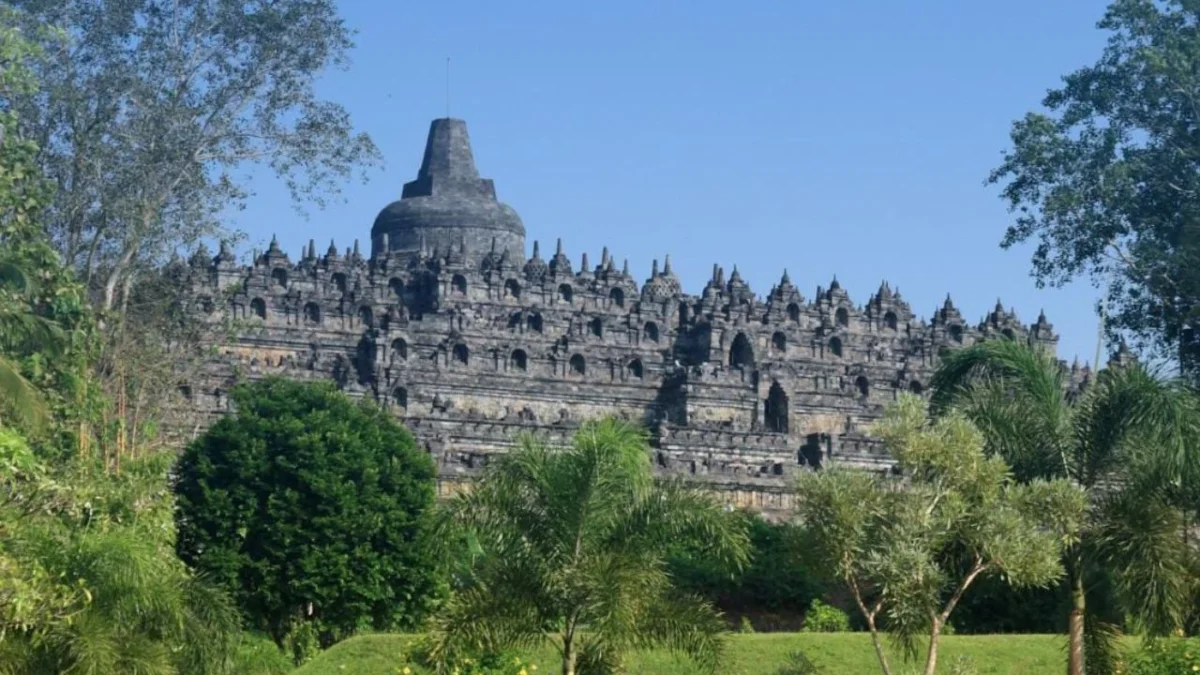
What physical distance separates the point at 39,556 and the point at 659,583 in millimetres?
7253

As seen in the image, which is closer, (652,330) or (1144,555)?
(1144,555)

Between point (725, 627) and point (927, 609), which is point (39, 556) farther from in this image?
point (927, 609)

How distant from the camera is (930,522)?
26.2 metres

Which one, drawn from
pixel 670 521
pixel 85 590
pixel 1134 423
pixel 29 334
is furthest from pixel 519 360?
pixel 85 590

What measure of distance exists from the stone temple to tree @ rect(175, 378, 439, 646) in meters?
18.0

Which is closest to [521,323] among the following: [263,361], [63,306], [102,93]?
[263,361]

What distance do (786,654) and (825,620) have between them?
26.8 feet

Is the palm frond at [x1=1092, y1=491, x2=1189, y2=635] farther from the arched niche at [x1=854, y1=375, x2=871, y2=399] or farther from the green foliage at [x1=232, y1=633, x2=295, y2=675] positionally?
the arched niche at [x1=854, y1=375, x2=871, y2=399]

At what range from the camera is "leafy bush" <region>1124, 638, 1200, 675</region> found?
1116 inches

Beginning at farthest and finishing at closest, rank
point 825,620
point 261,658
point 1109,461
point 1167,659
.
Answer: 1. point 825,620
2. point 261,658
3. point 1167,659
4. point 1109,461

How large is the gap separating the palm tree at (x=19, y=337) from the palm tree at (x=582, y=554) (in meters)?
5.74

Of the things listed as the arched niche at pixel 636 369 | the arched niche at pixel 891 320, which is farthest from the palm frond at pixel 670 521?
the arched niche at pixel 891 320

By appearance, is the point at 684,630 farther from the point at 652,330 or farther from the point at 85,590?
the point at 652,330

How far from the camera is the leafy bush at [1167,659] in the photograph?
28.3 meters
